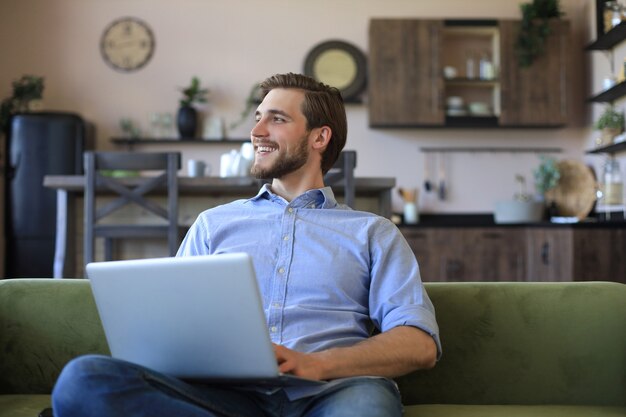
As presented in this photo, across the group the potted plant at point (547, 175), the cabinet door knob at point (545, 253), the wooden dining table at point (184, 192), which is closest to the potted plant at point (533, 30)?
the potted plant at point (547, 175)

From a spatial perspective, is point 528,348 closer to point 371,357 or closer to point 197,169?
point 371,357

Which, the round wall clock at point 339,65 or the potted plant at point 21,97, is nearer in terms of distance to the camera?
the potted plant at point 21,97

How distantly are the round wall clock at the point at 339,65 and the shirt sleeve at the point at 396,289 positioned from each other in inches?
165

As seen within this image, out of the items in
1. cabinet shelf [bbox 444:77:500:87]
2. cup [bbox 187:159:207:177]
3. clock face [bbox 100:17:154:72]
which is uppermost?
clock face [bbox 100:17:154:72]

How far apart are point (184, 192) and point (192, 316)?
303 centimetres

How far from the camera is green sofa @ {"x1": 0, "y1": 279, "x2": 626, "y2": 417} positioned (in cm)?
171

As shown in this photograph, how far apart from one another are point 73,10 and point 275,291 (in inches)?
191

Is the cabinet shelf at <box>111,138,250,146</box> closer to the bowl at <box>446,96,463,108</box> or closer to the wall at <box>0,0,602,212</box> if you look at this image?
the wall at <box>0,0,602,212</box>

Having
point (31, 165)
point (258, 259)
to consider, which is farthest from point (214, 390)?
point (31, 165)

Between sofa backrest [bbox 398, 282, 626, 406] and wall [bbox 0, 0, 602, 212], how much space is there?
13.3ft

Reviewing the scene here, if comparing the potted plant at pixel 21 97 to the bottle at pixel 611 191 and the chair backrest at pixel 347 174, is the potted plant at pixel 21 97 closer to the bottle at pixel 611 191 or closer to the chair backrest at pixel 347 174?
the chair backrest at pixel 347 174

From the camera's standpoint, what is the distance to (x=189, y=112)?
5.62 metres

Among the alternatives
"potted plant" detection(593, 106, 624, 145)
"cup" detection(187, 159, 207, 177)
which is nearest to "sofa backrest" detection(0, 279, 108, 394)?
"cup" detection(187, 159, 207, 177)

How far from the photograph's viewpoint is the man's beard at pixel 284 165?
1.80 m
